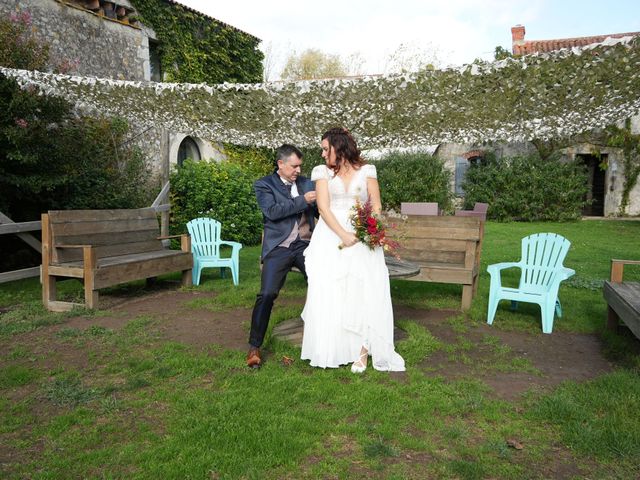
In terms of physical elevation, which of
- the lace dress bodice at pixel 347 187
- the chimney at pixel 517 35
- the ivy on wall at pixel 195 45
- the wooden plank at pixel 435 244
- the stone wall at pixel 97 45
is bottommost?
the wooden plank at pixel 435 244

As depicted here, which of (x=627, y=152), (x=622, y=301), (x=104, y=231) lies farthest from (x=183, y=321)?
(x=627, y=152)

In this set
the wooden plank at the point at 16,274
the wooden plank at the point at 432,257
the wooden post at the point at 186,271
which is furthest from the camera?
the wooden post at the point at 186,271

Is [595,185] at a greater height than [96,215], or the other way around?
[595,185]

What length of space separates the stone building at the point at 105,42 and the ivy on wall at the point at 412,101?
3.09 metres

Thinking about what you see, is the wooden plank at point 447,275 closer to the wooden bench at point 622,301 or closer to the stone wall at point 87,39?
the wooden bench at point 622,301

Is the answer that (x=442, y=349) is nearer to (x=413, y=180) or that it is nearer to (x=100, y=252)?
(x=100, y=252)

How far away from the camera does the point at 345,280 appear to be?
11.2 ft

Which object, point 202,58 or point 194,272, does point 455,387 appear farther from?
point 202,58

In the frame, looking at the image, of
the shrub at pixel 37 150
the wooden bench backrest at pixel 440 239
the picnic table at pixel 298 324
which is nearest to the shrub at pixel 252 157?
the shrub at pixel 37 150

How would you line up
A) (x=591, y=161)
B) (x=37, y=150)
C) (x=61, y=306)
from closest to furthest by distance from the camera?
(x=61, y=306)
(x=37, y=150)
(x=591, y=161)

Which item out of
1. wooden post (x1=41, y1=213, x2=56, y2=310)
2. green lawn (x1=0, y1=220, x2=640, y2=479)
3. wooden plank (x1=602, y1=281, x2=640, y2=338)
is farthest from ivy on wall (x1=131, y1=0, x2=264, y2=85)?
wooden plank (x1=602, y1=281, x2=640, y2=338)

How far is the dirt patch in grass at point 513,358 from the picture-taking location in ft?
11.0

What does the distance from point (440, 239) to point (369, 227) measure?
2334mm

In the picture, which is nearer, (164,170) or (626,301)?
(626,301)
